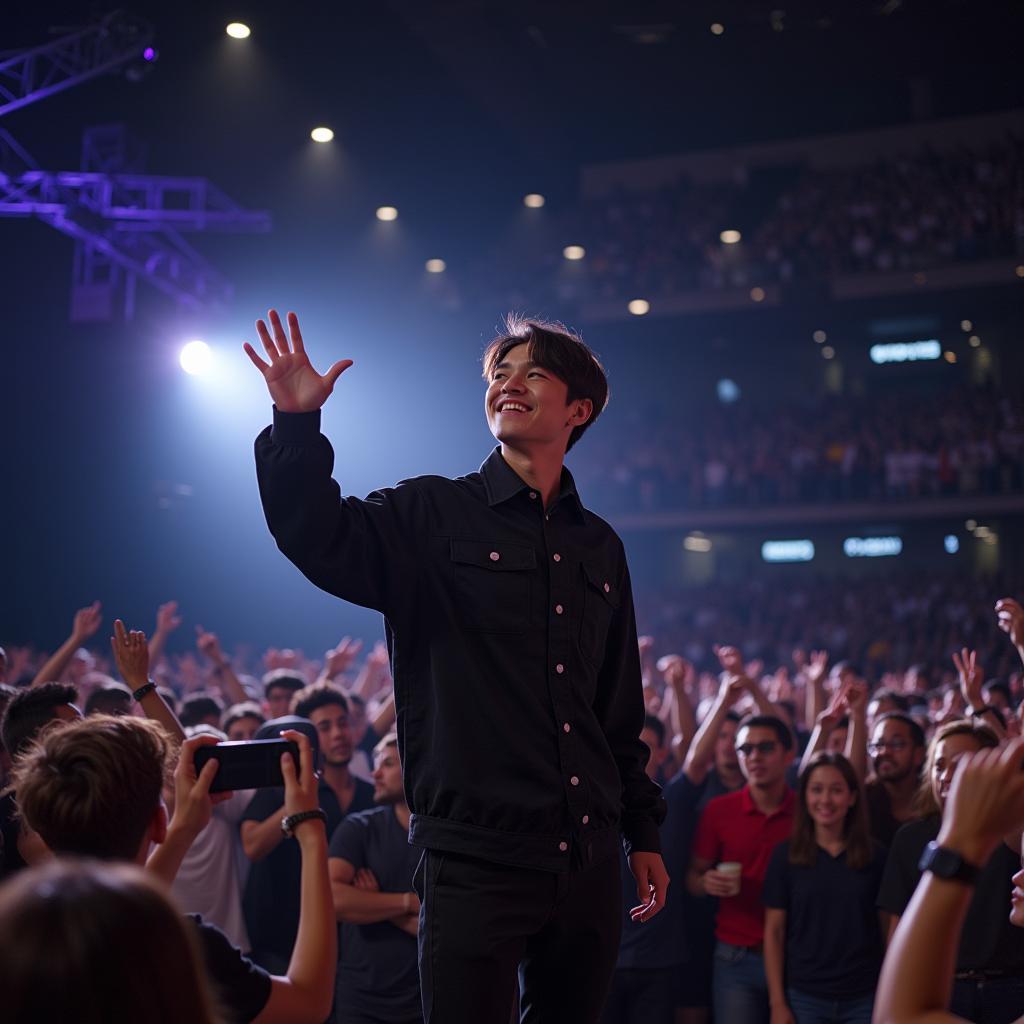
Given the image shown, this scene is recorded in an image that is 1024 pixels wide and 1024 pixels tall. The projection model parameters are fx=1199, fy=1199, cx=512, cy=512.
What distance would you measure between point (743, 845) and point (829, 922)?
0.60 m

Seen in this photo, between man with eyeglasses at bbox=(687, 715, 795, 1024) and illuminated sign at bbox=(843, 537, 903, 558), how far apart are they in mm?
16122

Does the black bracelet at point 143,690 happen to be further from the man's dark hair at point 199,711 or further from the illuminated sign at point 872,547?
the illuminated sign at point 872,547

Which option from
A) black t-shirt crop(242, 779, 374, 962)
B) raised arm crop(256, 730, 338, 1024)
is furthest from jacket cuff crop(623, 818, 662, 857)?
black t-shirt crop(242, 779, 374, 962)

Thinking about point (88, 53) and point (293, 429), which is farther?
point (88, 53)

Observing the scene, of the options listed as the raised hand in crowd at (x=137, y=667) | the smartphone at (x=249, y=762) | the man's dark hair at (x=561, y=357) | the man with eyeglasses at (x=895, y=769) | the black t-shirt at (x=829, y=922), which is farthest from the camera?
the man with eyeglasses at (x=895, y=769)

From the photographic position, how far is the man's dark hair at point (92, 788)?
5.62 feet

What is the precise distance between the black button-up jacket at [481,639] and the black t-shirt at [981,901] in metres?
1.84

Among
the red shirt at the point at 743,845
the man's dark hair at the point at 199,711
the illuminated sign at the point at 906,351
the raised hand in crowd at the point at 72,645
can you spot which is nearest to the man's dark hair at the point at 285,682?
the man's dark hair at the point at 199,711

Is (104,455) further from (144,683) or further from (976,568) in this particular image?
(976,568)

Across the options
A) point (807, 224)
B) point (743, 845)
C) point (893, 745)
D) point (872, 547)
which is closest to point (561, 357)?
point (743, 845)

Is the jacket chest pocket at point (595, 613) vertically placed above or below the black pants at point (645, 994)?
above

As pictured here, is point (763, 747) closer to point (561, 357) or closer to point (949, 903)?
point (561, 357)

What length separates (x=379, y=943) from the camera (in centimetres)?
395

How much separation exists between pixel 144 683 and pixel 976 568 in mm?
18853
